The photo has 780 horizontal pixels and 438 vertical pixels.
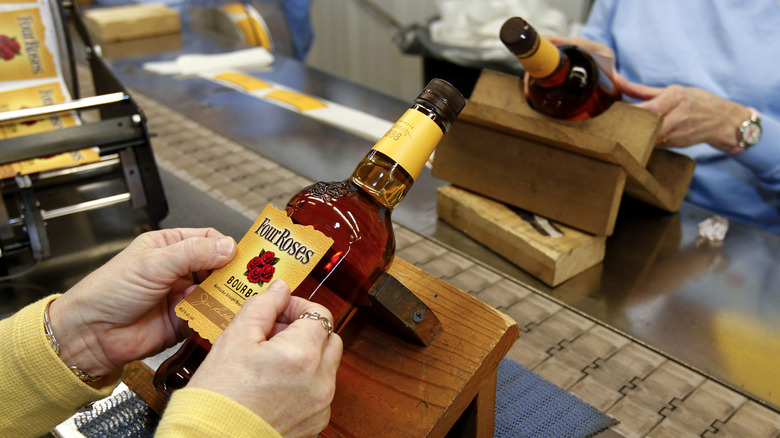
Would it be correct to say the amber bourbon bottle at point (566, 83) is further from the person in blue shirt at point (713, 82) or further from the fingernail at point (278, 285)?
the fingernail at point (278, 285)

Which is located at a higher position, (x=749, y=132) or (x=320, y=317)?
(x=320, y=317)

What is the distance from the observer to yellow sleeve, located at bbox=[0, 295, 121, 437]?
534 mm

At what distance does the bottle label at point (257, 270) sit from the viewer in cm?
48

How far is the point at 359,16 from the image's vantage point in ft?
12.3

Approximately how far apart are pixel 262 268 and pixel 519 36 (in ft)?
1.41

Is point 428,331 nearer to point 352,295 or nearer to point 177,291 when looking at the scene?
point 352,295

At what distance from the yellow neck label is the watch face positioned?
1.70 feet

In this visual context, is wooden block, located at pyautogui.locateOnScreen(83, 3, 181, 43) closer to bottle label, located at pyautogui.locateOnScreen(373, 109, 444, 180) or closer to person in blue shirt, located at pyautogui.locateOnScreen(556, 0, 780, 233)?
person in blue shirt, located at pyautogui.locateOnScreen(556, 0, 780, 233)

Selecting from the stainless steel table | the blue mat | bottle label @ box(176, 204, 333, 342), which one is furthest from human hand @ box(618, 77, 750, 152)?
bottle label @ box(176, 204, 333, 342)

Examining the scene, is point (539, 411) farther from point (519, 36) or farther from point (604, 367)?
point (519, 36)

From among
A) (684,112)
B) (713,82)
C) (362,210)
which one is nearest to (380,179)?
(362,210)

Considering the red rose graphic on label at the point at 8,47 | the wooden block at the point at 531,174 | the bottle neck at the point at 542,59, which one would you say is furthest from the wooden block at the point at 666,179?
the red rose graphic on label at the point at 8,47

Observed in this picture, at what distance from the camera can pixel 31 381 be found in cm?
54

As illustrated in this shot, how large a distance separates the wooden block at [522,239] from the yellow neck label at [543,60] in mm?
235
